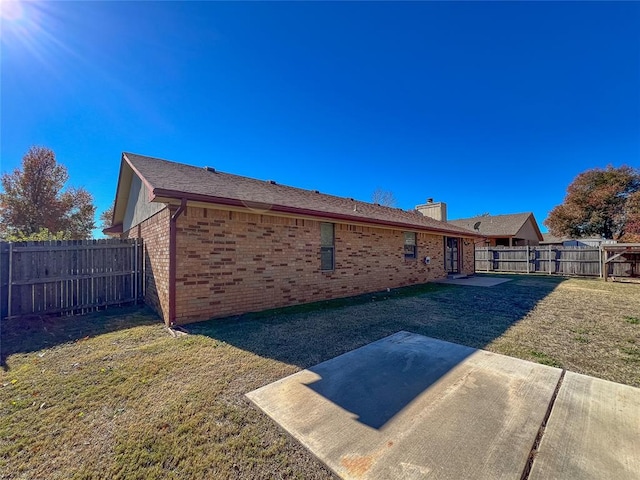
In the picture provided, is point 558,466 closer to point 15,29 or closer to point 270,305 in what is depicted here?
point 270,305

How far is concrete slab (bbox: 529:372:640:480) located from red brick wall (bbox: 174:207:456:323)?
5480 mm

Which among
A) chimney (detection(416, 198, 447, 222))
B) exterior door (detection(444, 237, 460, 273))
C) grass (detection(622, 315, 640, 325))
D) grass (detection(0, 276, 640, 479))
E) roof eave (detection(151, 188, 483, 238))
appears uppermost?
chimney (detection(416, 198, 447, 222))

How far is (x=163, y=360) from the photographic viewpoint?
12.5 ft

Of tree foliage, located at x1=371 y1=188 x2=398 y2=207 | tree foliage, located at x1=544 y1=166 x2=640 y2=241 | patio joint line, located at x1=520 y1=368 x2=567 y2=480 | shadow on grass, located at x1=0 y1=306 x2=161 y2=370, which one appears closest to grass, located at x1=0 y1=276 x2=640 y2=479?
shadow on grass, located at x1=0 y1=306 x2=161 y2=370

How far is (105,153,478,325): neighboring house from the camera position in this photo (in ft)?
18.2

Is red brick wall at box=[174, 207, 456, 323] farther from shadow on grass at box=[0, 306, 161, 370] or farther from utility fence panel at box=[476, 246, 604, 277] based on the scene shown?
utility fence panel at box=[476, 246, 604, 277]

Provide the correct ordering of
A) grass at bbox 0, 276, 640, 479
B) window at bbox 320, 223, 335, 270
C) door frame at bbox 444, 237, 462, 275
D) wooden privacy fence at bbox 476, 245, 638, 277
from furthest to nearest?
1. door frame at bbox 444, 237, 462, 275
2. wooden privacy fence at bbox 476, 245, 638, 277
3. window at bbox 320, 223, 335, 270
4. grass at bbox 0, 276, 640, 479

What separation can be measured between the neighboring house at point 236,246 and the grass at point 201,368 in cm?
60

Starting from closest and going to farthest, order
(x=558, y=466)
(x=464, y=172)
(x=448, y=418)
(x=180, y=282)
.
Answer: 1. (x=558, y=466)
2. (x=448, y=418)
3. (x=180, y=282)
4. (x=464, y=172)

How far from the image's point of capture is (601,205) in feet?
84.9

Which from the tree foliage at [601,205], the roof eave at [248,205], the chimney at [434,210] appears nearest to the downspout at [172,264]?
the roof eave at [248,205]

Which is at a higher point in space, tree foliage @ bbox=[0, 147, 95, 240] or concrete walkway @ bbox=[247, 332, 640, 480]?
tree foliage @ bbox=[0, 147, 95, 240]

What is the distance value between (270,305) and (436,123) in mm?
12570

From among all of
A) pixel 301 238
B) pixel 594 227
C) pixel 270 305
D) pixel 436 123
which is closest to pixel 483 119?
pixel 436 123
